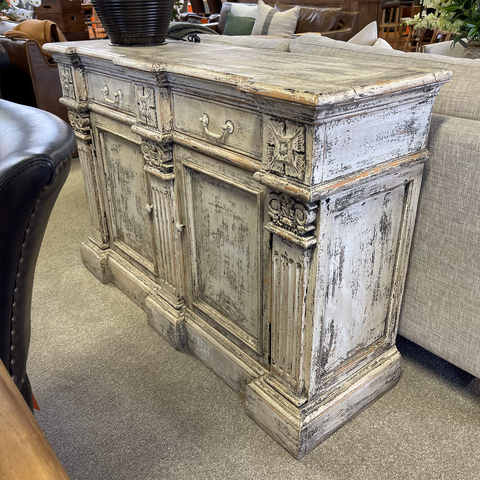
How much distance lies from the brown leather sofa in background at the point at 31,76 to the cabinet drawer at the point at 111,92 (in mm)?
1864

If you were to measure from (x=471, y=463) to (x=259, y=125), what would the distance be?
1.02m

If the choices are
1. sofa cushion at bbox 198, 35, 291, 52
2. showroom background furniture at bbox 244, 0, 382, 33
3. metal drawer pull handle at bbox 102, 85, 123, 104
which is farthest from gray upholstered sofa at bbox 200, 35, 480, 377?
showroom background furniture at bbox 244, 0, 382, 33

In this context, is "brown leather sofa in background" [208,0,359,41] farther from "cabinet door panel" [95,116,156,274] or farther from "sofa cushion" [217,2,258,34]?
"cabinet door panel" [95,116,156,274]

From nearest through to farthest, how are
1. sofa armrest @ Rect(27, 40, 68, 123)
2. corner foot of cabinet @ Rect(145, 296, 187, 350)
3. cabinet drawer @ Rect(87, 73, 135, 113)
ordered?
cabinet drawer @ Rect(87, 73, 135, 113), corner foot of cabinet @ Rect(145, 296, 187, 350), sofa armrest @ Rect(27, 40, 68, 123)

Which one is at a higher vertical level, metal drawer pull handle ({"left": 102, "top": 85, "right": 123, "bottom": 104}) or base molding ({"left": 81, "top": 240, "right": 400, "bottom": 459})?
metal drawer pull handle ({"left": 102, "top": 85, "right": 123, "bottom": 104})

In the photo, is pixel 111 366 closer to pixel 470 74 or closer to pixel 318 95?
pixel 318 95

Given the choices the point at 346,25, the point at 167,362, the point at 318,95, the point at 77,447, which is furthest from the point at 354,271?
the point at 346,25

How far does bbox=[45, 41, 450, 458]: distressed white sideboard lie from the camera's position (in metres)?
0.99

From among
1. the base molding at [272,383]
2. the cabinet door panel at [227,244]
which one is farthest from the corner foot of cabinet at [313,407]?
the cabinet door panel at [227,244]

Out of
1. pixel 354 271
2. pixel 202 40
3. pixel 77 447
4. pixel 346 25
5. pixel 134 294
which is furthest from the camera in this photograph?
pixel 346 25

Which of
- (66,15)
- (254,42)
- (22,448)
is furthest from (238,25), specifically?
(22,448)

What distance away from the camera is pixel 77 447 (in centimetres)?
132

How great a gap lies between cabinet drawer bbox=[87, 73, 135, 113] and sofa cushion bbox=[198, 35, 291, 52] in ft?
1.77

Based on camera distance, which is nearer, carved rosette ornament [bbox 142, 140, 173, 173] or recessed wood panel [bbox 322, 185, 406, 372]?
recessed wood panel [bbox 322, 185, 406, 372]
